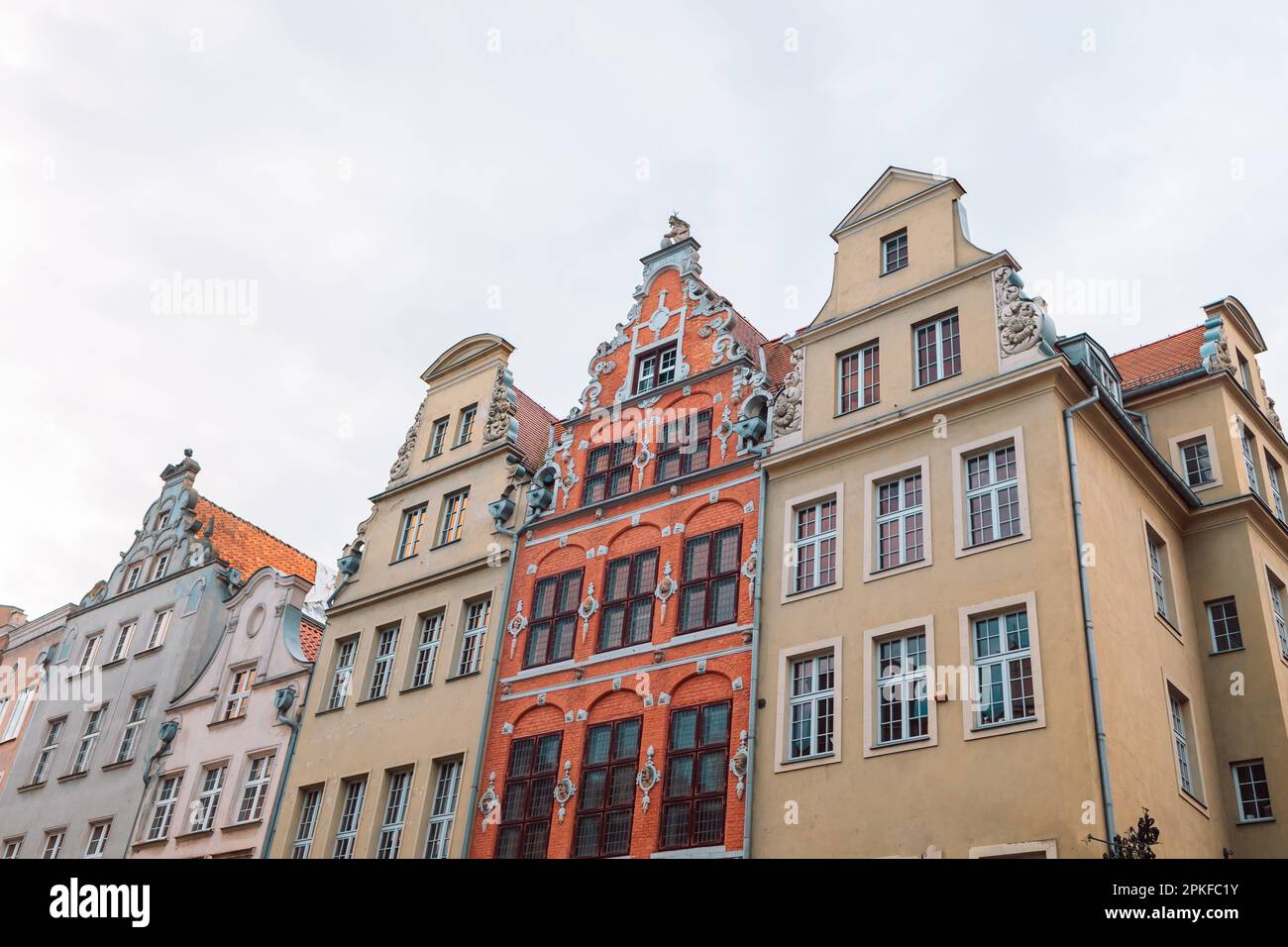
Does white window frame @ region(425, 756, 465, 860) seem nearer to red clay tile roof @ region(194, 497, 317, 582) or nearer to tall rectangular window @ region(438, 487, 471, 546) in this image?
tall rectangular window @ region(438, 487, 471, 546)

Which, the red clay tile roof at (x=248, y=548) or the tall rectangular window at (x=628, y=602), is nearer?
the tall rectangular window at (x=628, y=602)

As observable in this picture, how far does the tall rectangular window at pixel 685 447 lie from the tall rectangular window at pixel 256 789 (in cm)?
1033

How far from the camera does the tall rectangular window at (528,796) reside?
22.0 m

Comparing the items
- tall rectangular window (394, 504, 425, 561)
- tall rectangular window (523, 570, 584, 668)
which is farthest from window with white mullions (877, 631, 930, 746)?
tall rectangular window (394, 504, 425, 561)

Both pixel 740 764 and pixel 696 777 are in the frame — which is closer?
pixel 740 764

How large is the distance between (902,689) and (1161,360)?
1069cm

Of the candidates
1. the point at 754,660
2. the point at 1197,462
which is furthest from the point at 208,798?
the point at 1197,462

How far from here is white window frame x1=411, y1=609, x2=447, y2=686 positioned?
26.0 meters

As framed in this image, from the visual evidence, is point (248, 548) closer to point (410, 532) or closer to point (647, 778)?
point (410, 532)

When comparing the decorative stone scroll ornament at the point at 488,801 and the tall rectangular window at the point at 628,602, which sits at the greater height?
the tall rectangular window at the point at 628,602

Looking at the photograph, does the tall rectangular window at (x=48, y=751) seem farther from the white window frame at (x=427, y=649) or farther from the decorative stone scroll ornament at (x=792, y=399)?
the decorative stone scroll ornament at (x=792, y=399)

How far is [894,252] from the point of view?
23.8m

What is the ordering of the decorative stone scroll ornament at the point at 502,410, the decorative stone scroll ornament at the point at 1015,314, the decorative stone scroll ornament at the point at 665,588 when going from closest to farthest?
the decorative stone scroll ornament at the point at 1015,314 → the decorative stone scroll ornament at the point at 665,588 → the decorative stone scroll ornament at the point at 502,410

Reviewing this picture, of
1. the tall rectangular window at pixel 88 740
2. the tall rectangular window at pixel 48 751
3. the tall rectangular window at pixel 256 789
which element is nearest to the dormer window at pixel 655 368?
the tall rectangular window at pixel 256 789
